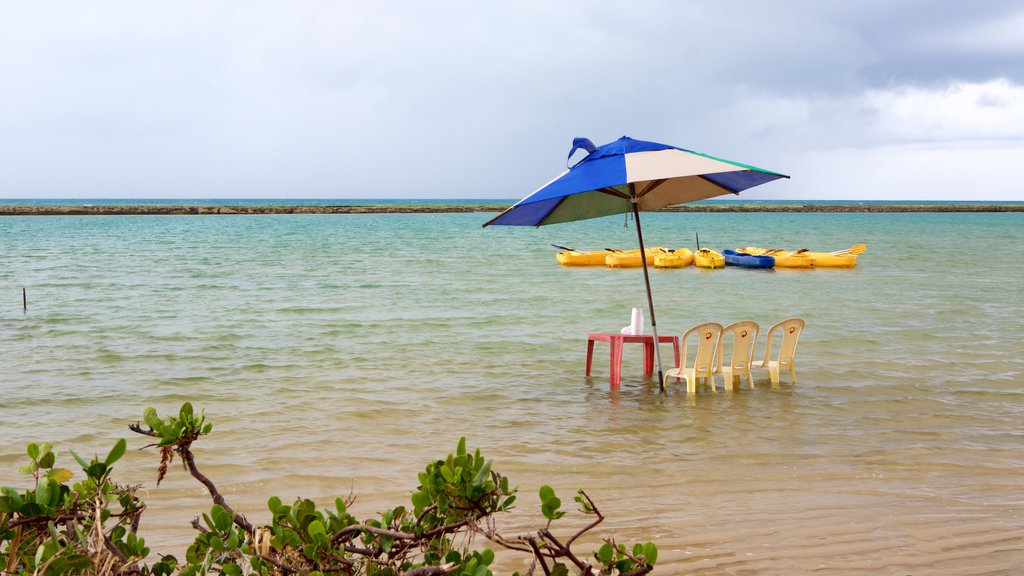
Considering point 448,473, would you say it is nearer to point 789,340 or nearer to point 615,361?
point 615,361

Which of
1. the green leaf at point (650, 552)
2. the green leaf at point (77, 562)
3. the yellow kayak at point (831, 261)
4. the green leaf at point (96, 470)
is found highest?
the green leaf at point (96, 470)

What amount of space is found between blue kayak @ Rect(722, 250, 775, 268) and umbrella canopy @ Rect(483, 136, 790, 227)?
17.1 meters

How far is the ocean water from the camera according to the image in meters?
4.58

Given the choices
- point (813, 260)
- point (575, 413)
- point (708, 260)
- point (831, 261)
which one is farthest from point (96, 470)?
point (831, 261)

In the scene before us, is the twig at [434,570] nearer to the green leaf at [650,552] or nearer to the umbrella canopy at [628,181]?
the green leaf at [650,552]

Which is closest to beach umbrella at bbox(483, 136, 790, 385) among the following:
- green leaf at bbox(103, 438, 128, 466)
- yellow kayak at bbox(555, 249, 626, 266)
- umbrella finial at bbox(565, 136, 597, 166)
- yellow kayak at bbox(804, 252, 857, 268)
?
umbrella finial at bbox(565, 136, 597, 166)

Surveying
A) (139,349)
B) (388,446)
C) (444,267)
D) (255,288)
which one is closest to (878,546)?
(388,446)

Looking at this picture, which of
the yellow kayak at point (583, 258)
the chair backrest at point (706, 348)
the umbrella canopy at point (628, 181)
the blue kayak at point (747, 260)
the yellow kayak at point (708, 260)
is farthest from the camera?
the yellow kayak at point (583, 258)

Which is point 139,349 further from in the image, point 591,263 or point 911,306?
point 591,263

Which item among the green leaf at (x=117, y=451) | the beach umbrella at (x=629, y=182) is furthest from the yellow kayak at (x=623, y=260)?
the green leaf at (x=117, y=451)

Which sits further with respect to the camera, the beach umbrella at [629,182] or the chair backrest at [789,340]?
the chair backrest at [789,340]

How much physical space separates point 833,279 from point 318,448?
1870 cm

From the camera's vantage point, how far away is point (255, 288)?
1844cm

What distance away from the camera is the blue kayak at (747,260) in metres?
24.9
